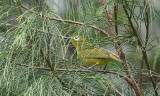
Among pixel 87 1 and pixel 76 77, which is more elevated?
pixel 87 1

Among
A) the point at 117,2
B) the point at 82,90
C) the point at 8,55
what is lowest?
the point at 82,90

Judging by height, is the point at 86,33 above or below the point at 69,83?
above

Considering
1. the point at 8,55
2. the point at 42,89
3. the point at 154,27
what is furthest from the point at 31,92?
the point at 154,27

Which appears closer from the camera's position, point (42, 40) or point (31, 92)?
point (31, 92)

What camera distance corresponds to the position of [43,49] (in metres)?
1.24

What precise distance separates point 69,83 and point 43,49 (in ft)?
0.62

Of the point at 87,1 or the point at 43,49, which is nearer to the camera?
the point at 43,49

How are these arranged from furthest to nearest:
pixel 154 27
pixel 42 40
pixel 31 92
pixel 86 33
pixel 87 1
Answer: pixel 154 27 → pixel 87 1 → pixel 86 33 → pixel 42 40 → pixel 31 92

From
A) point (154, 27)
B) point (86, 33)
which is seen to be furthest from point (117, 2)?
point (154, 27)

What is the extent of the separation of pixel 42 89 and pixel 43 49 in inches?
8.2

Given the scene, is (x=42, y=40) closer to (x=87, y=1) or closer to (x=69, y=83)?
(x=69, y=83)

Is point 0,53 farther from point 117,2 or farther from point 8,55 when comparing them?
point 117,2

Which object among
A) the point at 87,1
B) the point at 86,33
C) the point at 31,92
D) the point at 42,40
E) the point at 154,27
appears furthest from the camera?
the point at 154,27

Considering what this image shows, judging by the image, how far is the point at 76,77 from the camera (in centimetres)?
128
